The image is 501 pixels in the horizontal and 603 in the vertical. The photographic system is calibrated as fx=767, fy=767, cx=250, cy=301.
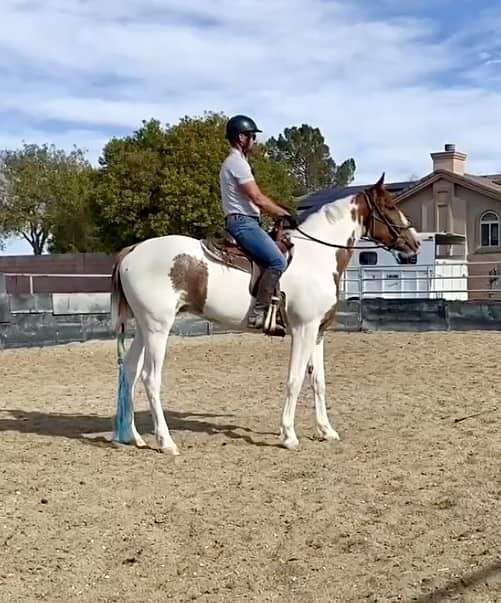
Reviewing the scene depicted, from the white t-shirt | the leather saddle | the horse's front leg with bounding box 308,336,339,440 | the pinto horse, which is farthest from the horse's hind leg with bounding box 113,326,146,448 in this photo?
the horse's front leg with bounding box 308,336,339,440

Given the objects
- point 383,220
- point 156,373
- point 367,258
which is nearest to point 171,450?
point 156,373

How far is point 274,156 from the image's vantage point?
229 ft

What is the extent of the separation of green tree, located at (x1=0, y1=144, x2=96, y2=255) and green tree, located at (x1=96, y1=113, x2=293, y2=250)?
8788 millimetres

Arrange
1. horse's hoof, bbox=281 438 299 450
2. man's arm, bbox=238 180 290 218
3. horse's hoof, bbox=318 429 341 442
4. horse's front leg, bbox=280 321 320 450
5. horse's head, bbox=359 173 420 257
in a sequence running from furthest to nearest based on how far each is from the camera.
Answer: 1. horse's head, bbox=359 173 420 257
2. horse's hoof, bbox=318 429 341 442
3. horse's front leg, bbox=280 321 320 450
4. horse's hoof, bbox=281 438 299 450
5. man's arm, bbox=238 180 290 218

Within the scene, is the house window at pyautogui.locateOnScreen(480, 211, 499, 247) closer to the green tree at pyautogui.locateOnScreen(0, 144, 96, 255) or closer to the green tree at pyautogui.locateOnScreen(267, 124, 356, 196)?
the green tree at pyautogui.locateOnScreen(0, 144, 96, 255)

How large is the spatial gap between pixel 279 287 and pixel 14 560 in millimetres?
3053

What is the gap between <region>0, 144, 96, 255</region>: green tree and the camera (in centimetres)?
4312

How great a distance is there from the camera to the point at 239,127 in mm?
6051

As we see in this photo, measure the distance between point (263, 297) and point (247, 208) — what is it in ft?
2.36

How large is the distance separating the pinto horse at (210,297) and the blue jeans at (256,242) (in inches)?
8.7

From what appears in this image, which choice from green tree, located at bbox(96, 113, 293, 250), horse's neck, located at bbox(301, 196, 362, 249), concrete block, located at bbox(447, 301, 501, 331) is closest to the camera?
horse's neck, located at bbox(301, 196, 362, 249)

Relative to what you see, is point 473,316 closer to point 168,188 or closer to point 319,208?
point 319,208

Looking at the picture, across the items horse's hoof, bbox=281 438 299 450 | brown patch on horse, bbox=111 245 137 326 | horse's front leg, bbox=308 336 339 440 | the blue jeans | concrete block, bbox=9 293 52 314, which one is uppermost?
the blue jeans

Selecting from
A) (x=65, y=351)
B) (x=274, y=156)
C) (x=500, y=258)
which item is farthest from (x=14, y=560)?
(x=274, y=156)
